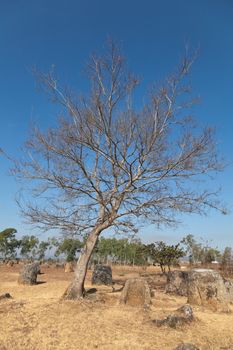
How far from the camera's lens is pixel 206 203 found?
12.1 m

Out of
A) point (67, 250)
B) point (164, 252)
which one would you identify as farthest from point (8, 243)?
point (164, 252)

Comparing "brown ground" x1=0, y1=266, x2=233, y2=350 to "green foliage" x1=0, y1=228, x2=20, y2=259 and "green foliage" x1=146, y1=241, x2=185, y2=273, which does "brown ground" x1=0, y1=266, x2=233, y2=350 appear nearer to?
"green foliage" x1=146, y1=241, x2=185, y2=273

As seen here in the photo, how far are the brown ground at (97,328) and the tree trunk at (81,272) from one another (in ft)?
2.45

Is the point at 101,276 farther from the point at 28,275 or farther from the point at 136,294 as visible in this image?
the point at 136,294

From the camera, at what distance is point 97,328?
7.77 meters

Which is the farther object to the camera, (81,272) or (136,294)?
(81,272)

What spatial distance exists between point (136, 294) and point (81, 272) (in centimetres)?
206

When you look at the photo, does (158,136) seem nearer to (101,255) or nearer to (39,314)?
(39,314)

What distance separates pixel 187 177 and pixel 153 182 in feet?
3.93

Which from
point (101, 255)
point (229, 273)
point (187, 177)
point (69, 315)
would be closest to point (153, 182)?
point (187, 177)

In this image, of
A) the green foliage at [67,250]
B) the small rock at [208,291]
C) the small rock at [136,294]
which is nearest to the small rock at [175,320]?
the small rock at [136,294]

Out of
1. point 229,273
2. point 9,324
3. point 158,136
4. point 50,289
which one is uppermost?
point 158,136

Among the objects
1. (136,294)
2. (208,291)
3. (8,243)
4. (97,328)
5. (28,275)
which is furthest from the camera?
(8,243)

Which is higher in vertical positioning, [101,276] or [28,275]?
[101,276]
